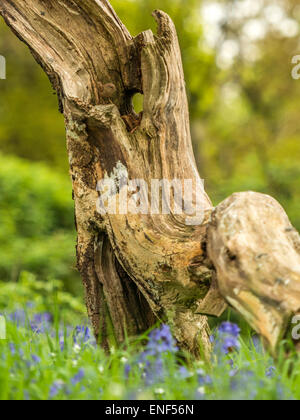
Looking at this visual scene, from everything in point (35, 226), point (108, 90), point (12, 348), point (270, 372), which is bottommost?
point (270, 372)

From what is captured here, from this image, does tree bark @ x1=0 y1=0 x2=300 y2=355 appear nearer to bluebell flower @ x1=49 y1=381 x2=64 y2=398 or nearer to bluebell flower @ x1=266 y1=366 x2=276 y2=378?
bluebell flower @ x1=266 y1=366 x2=276 y2=378

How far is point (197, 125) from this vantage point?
1193 cm

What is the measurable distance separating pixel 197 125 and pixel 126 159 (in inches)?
367

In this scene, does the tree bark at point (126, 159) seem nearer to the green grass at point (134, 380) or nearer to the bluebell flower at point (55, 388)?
the green grass at point (134, 380)

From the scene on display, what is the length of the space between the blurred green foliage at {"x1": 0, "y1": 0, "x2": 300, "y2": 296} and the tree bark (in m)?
4.23

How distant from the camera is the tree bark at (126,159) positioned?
2652 millimetres

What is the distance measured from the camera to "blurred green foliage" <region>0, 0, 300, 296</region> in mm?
7910

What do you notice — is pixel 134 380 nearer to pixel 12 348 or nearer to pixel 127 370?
pixel 127 370

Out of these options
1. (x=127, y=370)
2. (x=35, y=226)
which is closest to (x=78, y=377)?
(x=127, y=370)

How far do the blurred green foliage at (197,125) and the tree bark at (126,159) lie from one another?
4226 millimetres

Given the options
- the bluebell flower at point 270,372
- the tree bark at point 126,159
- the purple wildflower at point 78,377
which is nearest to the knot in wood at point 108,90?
the tree bark at point 126,159

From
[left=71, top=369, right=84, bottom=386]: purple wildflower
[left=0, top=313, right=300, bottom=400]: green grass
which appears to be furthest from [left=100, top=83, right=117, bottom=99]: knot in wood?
[left=71, top=369, right=84, bottom=386]: purple wildflower

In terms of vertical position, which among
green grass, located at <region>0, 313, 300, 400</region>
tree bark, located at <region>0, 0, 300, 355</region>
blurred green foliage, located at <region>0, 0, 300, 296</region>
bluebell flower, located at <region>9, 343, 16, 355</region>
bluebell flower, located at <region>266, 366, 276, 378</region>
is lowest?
bluebell flower, located at <region>266, 366, 276, 378</region>
